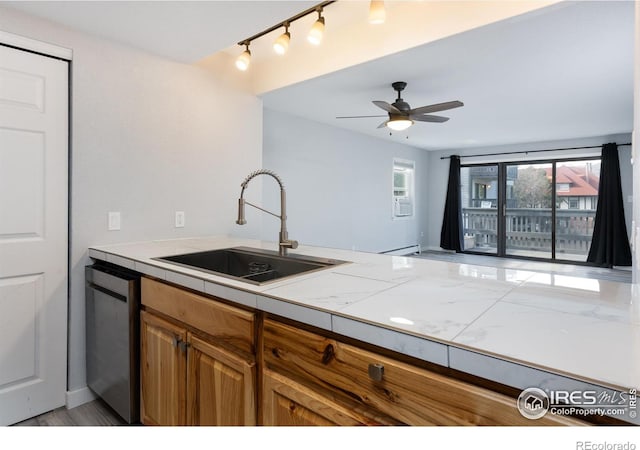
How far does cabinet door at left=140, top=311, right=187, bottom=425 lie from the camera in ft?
4.77

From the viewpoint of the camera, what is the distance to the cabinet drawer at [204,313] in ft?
3.91

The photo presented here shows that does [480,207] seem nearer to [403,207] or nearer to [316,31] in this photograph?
[403,207]

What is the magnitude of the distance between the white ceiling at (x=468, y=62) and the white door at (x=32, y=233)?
1.33 ft

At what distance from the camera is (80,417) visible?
1.97 m

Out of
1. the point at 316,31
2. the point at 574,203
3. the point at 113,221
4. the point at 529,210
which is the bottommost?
the point at 113,221

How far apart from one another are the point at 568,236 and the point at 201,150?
22.9 ft

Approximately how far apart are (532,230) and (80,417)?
7.64m

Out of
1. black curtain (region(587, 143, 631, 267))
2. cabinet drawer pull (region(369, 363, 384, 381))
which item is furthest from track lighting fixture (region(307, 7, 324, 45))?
black curtain (region(587, 143, 631, 267))

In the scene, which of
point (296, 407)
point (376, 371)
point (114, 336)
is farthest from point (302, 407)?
point (114, 336)

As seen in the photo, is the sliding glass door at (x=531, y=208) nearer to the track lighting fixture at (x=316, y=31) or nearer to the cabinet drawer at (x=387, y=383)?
the track lighting fixture at (x=316, y=31)

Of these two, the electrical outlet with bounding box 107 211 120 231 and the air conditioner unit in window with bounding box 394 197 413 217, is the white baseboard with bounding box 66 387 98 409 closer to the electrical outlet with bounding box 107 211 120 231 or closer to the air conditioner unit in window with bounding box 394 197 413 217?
the electrical outlet with bounding box 107 211 120 231

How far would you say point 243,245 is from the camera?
226cm

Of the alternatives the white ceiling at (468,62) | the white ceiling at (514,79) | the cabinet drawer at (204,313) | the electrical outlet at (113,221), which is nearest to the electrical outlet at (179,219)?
the electrical outlet at (113,221)

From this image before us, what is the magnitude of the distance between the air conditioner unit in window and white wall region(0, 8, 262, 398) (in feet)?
15.3
